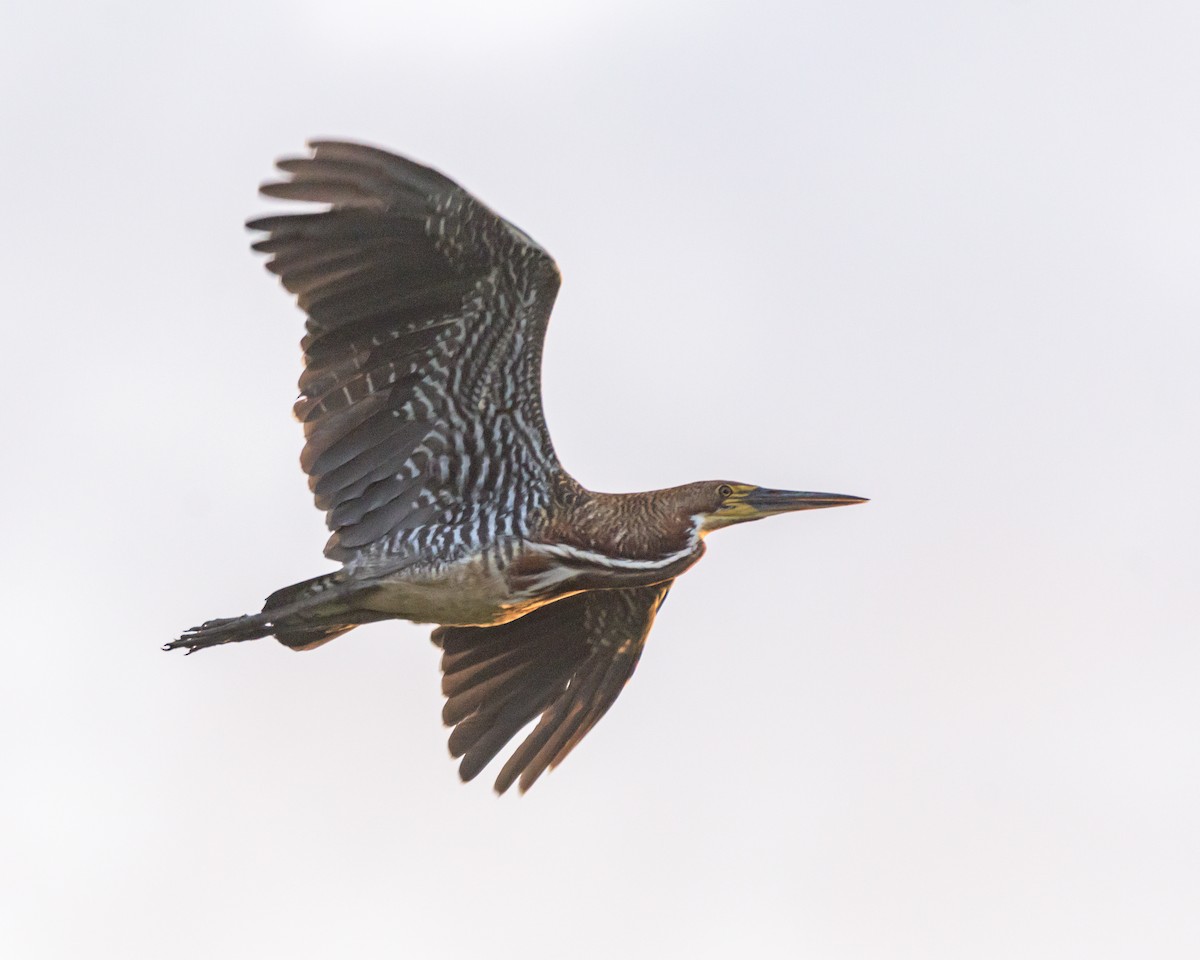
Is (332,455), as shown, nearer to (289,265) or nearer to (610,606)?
(289,265)

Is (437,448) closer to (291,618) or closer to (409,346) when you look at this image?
(409,346)

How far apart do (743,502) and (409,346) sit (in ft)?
9.45

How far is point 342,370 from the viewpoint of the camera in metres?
15.7

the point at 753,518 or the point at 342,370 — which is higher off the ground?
the point at 342,370

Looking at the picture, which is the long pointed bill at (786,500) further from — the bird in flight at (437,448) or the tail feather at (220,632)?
the tail feather at (220,632)

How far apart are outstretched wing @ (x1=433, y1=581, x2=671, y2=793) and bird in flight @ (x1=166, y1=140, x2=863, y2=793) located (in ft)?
3.27

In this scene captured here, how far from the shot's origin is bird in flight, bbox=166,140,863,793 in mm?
15227

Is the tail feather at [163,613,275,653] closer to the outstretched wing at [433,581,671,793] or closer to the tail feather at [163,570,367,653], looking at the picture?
the tail feather at [163,570,367,653]

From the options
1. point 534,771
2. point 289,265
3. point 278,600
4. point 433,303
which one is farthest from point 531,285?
point 534,771

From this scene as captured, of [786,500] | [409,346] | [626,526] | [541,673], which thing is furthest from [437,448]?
[786,500]

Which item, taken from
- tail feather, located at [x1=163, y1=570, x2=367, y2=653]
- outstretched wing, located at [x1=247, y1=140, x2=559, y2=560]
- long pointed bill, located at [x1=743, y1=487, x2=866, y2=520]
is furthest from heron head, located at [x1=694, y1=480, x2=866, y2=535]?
tail feather, located at [x1=163, y1=570, x2=367, y2=653]

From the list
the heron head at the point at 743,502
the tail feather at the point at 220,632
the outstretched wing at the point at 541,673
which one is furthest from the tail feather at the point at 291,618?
the heron head at the point at 743,502

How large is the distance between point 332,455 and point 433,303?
144 centimetres

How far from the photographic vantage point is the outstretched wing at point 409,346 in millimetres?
15102
